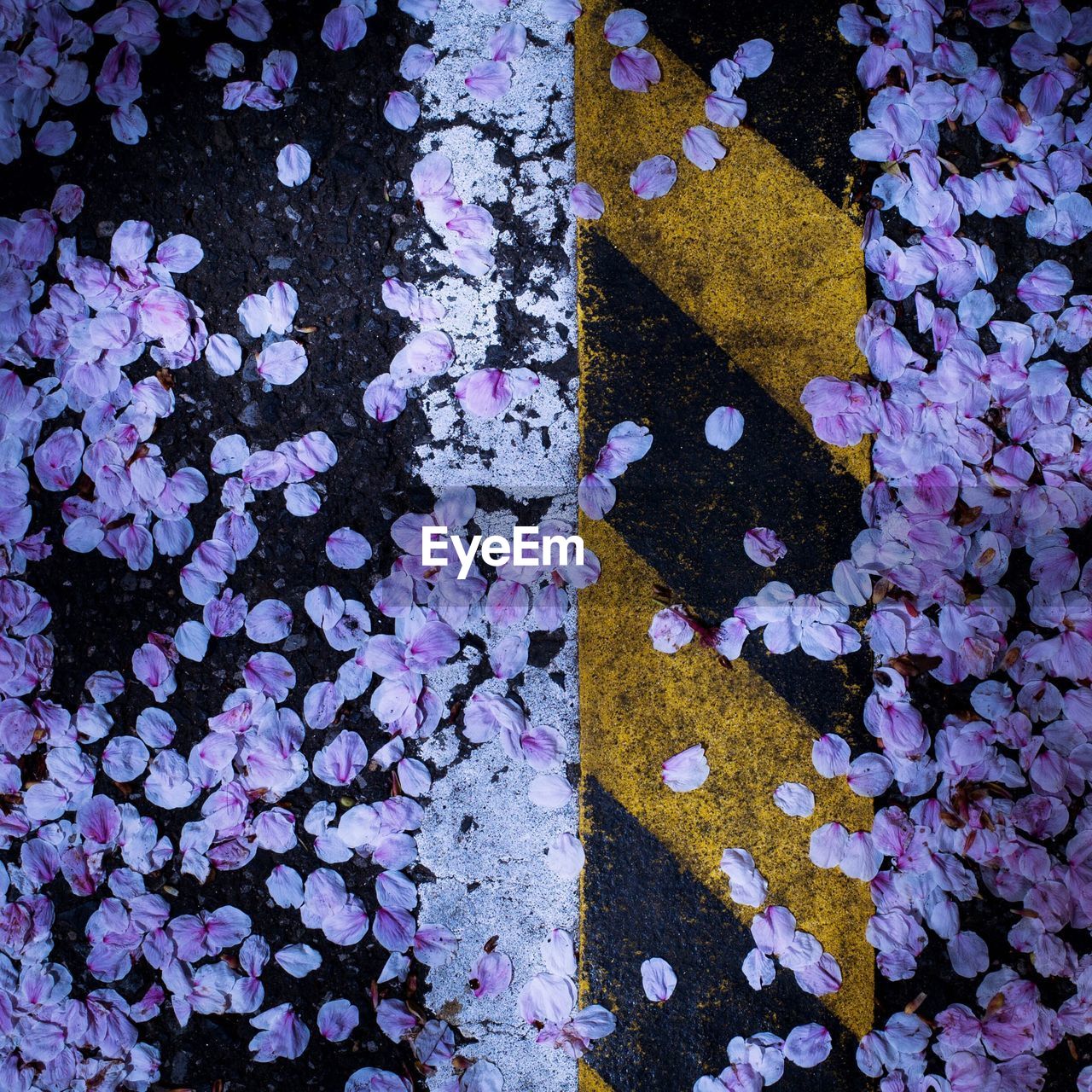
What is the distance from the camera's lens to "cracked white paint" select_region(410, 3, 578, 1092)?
5.85 ft

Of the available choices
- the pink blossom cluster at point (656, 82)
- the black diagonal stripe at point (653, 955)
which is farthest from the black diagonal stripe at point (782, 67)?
the black diagonal stripe at point (653, 955)

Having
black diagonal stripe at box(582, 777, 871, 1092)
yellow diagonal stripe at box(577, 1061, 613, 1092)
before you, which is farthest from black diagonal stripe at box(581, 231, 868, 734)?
yellow diagonal stripe at box(577, 1061, 613, 1092)

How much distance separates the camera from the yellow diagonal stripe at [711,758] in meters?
1.76

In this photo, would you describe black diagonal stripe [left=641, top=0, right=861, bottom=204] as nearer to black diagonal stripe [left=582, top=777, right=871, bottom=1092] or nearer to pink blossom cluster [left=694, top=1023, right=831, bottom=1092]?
black diagonal stripe [left=582, top=777, right=871, bottom=1092]

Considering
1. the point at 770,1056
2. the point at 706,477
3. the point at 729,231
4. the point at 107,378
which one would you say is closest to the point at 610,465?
the point at 706,477

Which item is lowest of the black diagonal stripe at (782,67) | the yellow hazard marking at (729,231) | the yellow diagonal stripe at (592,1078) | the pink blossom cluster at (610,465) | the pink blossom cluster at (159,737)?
the yellow diagonal stripe at (592,1078)

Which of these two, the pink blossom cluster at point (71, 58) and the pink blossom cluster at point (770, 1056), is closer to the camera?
the pink blossom cluster at point (770, 1056)

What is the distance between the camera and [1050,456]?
5.94 ft

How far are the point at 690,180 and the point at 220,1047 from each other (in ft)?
7.40

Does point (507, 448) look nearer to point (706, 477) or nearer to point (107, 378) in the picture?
point (706, 477)

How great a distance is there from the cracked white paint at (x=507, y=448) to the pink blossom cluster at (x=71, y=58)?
60 cm

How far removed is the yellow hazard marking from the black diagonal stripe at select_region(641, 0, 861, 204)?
41mm

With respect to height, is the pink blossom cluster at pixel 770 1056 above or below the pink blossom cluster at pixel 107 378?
below

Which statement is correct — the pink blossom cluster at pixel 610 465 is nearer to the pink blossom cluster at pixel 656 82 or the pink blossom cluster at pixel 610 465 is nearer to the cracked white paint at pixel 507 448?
the cracked white paint at pixel 507 448
